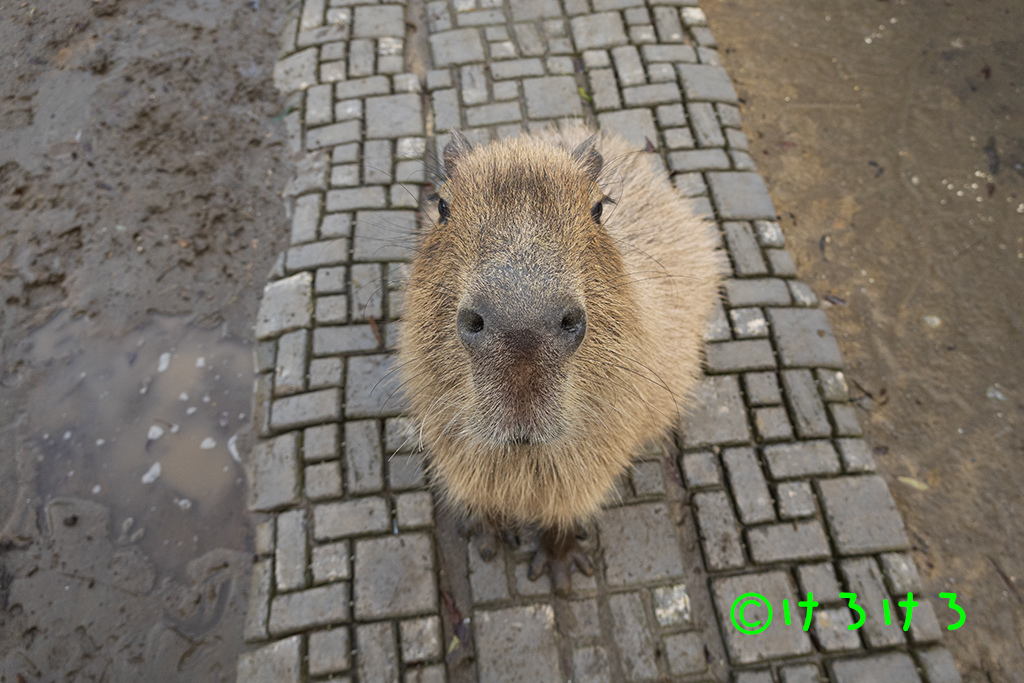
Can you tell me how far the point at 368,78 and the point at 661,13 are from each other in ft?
8.56

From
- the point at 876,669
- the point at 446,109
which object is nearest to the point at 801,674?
the point at 876,669

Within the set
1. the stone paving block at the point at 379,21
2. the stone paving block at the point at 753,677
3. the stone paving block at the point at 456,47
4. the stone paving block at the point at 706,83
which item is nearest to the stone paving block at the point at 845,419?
the stone paving block at the point at 753,677

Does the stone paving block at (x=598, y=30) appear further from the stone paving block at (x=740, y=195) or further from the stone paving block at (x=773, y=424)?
the stone paving block at (x=773, y=424)

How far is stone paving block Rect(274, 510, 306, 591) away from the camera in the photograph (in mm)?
3076

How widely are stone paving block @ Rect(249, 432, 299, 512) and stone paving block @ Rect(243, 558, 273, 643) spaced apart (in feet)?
1.08

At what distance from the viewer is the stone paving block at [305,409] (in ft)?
11.4

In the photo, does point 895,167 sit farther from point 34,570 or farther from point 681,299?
point 34,570

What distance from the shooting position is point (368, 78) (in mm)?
4680

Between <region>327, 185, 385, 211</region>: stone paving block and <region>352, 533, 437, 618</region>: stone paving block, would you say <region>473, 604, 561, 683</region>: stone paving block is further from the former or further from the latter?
<region>327, 185, 385, 211</region>: stone paving block

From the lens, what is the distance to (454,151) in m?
2.66

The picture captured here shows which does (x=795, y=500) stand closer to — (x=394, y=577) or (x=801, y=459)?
(x=801, y=459)

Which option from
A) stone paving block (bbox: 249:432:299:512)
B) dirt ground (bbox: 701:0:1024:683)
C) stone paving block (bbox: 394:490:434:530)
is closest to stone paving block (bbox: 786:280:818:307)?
dirt ground (bbox: 701:0:1024:683)

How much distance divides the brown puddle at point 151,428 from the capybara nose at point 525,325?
8.00ft

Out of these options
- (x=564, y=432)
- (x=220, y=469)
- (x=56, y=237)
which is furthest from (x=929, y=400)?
(x=56, y=237)
